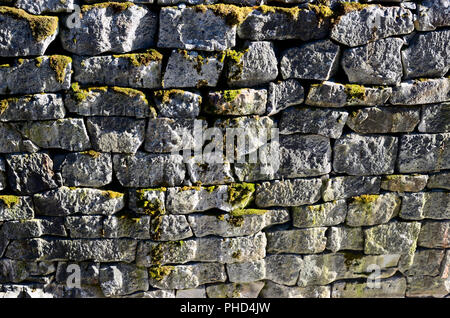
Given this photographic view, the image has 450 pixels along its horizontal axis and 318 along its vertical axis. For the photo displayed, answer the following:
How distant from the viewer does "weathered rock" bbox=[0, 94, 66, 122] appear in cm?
351

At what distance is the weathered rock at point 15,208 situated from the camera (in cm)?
375

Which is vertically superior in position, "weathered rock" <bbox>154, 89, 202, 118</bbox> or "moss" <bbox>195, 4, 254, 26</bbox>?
"moss" <bbox>195, 4, 254, 26</bbox>

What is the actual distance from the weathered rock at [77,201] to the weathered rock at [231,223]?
0.74m

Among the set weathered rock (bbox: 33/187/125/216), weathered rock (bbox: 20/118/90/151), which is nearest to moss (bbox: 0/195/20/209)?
weathered rock (bbox: 33/187/125/216)

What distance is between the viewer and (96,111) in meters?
3.57

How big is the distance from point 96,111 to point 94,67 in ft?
1.22

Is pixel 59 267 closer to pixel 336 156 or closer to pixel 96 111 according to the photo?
pixel 96 111

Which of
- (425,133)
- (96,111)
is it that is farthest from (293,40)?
(96,111)

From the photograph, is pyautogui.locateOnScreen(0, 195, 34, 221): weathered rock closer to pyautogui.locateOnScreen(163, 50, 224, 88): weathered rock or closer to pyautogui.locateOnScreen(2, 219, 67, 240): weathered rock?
pyautogui.locateOnScreen(2, 219, 67, 240): weathered rock

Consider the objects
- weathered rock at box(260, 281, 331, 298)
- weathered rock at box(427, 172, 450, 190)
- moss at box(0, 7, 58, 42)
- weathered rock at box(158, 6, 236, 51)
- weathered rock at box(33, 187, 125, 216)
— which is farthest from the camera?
weathered rock at box(260, 281, 331, 298)

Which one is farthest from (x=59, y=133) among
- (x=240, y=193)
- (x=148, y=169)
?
(x=240, y=193)

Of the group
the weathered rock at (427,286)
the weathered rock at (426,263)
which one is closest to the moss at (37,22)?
the weathered rock at (426,263)

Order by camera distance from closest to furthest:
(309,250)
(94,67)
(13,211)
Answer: (94,67), (13,211), (309,250)

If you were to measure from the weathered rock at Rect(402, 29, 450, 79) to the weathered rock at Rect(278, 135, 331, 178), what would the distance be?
102 cm
